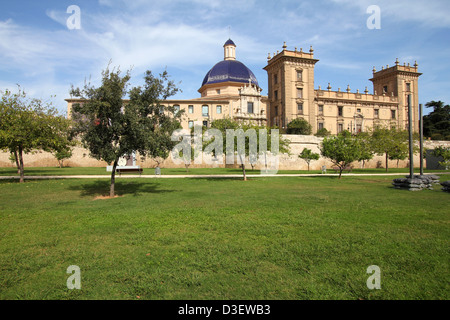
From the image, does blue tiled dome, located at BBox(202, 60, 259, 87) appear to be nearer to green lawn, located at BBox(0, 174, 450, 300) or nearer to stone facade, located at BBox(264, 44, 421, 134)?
stone facade, located at BBox(264, 44, 421, 134)

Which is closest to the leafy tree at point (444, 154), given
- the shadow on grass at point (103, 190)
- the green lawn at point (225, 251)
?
the green lawn at point (225, 251)

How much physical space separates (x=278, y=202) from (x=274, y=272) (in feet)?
22.6

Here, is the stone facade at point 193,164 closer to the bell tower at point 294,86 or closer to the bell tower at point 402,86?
the bell tower at point 294,86

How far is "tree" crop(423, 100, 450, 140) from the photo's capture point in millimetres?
65750

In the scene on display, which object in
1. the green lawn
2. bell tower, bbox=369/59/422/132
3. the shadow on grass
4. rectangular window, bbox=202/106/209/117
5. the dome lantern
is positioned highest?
the dome lantern

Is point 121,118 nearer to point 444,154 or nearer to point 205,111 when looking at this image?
point 444,154

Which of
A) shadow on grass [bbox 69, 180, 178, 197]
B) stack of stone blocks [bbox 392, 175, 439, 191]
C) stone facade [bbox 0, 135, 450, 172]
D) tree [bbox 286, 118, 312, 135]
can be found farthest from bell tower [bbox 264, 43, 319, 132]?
shadow on grass [bbox 69, 180, 178, 197]

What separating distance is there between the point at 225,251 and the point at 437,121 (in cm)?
8203

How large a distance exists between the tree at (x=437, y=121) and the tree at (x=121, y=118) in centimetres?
7017

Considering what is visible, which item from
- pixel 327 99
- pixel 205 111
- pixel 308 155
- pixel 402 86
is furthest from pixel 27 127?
pixel 402 86

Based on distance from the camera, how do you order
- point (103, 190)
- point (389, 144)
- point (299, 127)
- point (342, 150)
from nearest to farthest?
point (103, 190) < point (342, 150) < point (389, 144) < point (299, 127)

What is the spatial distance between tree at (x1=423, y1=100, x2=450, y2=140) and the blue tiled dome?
141ft

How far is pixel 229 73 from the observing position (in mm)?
63812
